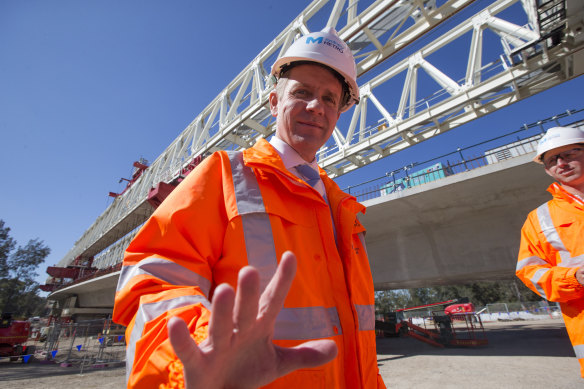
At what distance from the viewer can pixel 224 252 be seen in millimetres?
1129

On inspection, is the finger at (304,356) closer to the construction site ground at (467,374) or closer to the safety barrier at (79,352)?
the construction site ground at (467,374)

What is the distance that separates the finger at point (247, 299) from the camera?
0.52m

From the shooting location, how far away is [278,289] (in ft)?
1.89

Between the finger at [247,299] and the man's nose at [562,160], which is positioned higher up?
the man's nose at [562,160]

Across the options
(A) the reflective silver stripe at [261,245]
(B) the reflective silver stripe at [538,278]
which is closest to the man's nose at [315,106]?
(A) the reflective silver stripe at [261,245]

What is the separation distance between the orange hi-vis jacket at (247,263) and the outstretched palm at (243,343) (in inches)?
5.1

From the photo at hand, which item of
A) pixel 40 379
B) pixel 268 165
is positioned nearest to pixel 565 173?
pixel 268 165

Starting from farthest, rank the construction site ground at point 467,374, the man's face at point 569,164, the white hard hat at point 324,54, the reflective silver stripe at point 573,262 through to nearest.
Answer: the construction site ground at point 467,374
the man's face at point 569,164
the reflective silver stripe at point 573,262
the white hard hat at point 324,54

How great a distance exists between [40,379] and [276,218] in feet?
36.7

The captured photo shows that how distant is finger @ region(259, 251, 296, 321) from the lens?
0.58 metres

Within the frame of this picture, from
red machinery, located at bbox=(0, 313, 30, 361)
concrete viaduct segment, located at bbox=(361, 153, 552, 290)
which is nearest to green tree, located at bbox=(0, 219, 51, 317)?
red machinery, located at bbox=(0, 313, 30, 361)

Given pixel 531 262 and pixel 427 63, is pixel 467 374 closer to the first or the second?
pixel 531 262

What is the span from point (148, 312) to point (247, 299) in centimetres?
43

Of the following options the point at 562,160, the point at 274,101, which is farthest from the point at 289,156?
the point at 562,160
